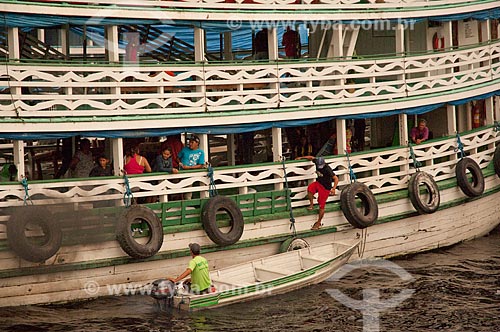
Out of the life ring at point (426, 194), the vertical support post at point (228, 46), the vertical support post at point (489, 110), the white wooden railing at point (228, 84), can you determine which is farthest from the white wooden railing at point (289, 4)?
the life ring at point (426, 194)

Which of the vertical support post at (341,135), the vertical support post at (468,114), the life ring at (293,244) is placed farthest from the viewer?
the vertical support post at (468,114)

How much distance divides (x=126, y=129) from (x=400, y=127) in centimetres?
666

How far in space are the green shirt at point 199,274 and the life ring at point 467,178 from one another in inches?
297

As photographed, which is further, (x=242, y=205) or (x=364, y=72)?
(x=364, y=72)

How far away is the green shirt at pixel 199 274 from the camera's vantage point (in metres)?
18.2

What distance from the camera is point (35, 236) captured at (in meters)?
18.0

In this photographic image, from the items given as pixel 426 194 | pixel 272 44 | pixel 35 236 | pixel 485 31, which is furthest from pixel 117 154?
pixel 485 31

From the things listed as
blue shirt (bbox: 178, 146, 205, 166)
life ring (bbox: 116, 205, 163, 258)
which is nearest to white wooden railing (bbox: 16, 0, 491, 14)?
blue shirt (bbox: 178, 146, 205, 166)

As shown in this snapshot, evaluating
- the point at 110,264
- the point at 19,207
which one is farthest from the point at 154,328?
the point at 19,207

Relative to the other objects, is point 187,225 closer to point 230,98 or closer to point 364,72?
point 230,98

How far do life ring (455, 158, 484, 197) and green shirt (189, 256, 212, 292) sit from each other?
755cm

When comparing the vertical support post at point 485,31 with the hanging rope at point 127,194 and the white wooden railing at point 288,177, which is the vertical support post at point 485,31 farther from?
the hanging rope at point 127,194

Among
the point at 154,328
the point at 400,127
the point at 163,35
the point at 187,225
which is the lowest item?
the point at 154,328

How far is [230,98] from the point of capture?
20.5m
